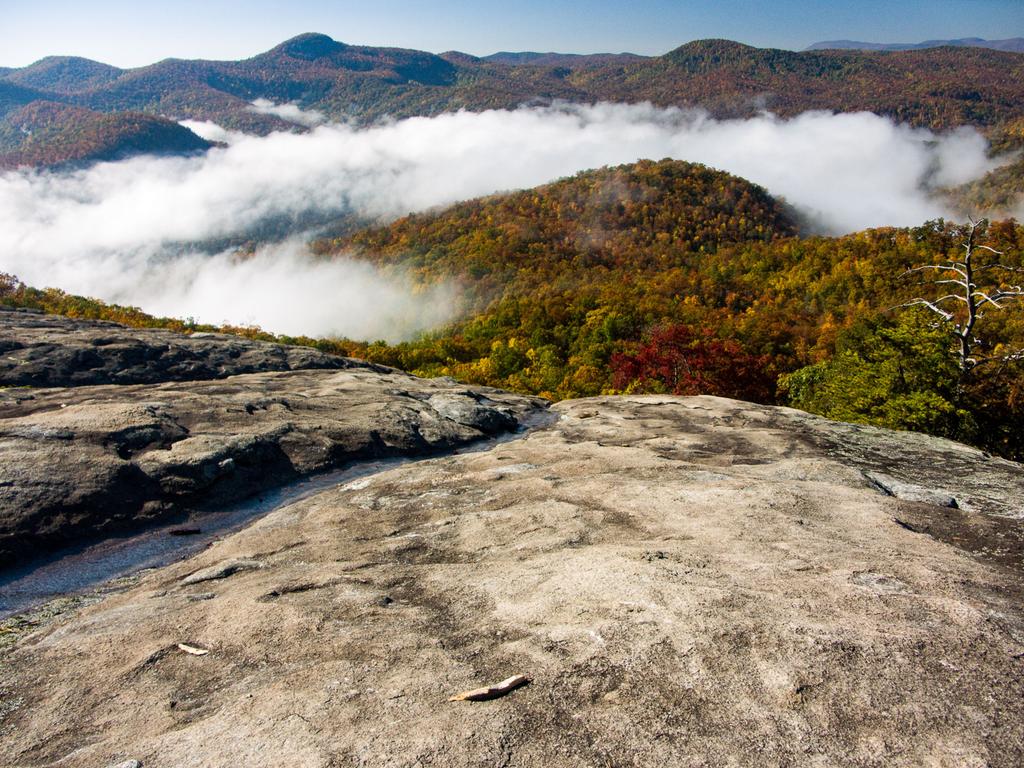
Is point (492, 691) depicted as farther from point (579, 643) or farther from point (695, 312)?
Result: point (695, 312)

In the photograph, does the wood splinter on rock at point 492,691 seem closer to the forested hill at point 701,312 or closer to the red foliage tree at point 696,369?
the forested hill at point 701,312

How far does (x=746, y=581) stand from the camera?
7820mm

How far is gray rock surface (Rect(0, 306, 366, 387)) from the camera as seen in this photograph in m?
21.6

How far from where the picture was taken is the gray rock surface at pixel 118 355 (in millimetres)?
21572

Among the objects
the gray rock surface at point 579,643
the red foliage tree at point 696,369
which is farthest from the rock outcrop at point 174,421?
the red foliage tree at point 696,369

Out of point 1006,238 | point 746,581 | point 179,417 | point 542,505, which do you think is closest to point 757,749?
point 746,581

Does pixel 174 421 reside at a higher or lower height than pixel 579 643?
lower

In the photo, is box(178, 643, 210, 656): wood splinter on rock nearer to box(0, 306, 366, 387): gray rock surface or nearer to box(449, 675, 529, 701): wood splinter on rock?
box(449, 675, 529, 701): wood splinter on rock

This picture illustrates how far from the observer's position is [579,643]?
21.3 ft

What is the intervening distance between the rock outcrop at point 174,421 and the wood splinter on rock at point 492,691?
10.7 m

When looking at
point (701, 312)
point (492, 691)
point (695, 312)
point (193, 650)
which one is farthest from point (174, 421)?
point (701, 312)

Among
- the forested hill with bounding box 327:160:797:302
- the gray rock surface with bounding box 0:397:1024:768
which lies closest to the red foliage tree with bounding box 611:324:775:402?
the gray rock surface with bounding box 0:397:1024:768

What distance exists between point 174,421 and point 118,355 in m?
8.90

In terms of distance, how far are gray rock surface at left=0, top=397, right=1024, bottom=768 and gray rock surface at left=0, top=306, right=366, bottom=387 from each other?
14.2 metres
